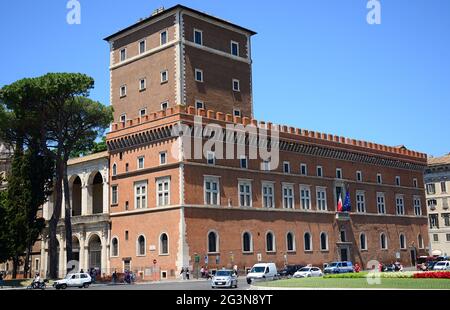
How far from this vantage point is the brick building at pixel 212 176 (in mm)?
46844

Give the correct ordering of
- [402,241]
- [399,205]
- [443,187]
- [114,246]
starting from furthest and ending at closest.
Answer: [443,187]
[399,205]
[402,241]
[114,246]

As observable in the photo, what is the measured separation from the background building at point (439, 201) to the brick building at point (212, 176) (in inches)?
887

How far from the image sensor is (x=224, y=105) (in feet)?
182

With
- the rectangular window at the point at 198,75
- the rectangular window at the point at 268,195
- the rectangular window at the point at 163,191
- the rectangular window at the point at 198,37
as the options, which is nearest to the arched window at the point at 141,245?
the rectangular window at the point at 163,191

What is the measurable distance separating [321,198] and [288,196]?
541 cm

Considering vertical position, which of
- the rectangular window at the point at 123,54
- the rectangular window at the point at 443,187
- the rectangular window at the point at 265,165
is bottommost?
the rectangular window at the point at 265,165

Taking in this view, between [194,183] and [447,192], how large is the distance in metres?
53.4

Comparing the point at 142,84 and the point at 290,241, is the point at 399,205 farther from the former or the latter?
the point at 142,84

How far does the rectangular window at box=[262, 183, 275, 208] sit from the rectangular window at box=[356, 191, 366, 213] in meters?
13.9

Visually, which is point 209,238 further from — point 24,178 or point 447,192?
point 447,192

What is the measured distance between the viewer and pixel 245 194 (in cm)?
5084

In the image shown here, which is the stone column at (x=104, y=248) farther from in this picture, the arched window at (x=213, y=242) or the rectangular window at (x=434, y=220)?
the rectangular window at (x=434, y=220)

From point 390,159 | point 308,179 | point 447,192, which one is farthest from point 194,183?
point 447,192

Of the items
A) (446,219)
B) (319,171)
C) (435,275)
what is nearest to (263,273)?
(435,275)
